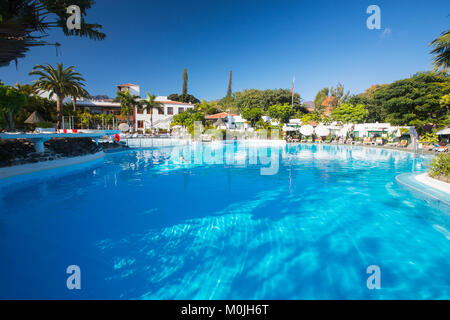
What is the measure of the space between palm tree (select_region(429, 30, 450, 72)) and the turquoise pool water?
516cm

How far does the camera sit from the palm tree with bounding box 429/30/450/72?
796 cm

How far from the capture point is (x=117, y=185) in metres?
9.12

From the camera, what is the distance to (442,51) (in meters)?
8.43

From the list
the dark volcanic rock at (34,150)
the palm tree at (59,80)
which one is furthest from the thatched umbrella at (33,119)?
the dark volcanic rock at (34,150)

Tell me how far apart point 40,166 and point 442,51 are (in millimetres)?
18169

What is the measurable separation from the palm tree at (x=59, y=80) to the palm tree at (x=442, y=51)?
2658 cm

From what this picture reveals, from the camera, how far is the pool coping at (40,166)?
9.32 metres

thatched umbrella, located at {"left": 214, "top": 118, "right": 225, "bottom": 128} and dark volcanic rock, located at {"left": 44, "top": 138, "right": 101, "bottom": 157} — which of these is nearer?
dark volcanic rock, located at {"left": 44, "top": 138, "right": 101, "bottom": 157}

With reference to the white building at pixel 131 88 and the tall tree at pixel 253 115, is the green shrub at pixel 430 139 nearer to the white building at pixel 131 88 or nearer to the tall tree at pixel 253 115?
the tall tree at pixel 253 115

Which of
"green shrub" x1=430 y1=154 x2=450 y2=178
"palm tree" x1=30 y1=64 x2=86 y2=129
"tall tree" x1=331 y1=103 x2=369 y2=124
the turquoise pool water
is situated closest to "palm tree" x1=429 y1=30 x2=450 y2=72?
"green shrub" x1=430 y1=154 x2=450 y2=178

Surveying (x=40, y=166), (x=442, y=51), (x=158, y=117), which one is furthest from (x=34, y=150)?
(x=158, y=117)

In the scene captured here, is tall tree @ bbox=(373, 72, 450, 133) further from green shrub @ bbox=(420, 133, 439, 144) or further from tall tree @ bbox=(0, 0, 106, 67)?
tall tree @ bbox=(0, 0, 106, 67)
